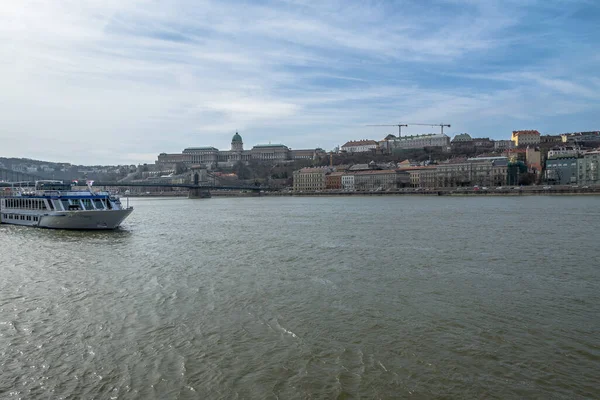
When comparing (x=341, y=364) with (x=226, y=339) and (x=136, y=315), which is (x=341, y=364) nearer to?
(x=226, y=339)

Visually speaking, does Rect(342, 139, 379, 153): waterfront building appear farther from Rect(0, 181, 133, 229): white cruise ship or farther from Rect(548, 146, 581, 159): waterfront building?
Rect(0, 181, 133, 229): white cruise ship

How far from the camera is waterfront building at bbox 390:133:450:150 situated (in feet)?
421

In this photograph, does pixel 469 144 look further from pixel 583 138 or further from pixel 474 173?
pixel 474 173

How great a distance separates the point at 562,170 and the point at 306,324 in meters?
82.7

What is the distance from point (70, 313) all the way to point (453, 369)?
21.6 ft

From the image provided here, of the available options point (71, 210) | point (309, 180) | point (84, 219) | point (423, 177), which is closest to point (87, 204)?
point (71, 210)

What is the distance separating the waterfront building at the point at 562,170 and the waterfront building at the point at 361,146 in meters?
59.0

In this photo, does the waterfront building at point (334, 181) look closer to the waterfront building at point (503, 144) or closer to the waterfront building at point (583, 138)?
the waterfront building at point (503, 144)

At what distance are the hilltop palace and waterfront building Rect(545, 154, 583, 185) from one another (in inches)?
3119

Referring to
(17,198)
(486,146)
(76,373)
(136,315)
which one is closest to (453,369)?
(76,373)

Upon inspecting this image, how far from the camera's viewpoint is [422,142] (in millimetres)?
132000

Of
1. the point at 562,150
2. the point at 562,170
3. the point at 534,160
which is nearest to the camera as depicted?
the point at 562,170

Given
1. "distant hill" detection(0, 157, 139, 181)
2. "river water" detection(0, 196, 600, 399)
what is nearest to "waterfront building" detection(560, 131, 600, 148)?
"river water" detection(0, 196, 600, 399)

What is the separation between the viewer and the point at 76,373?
6164mm
